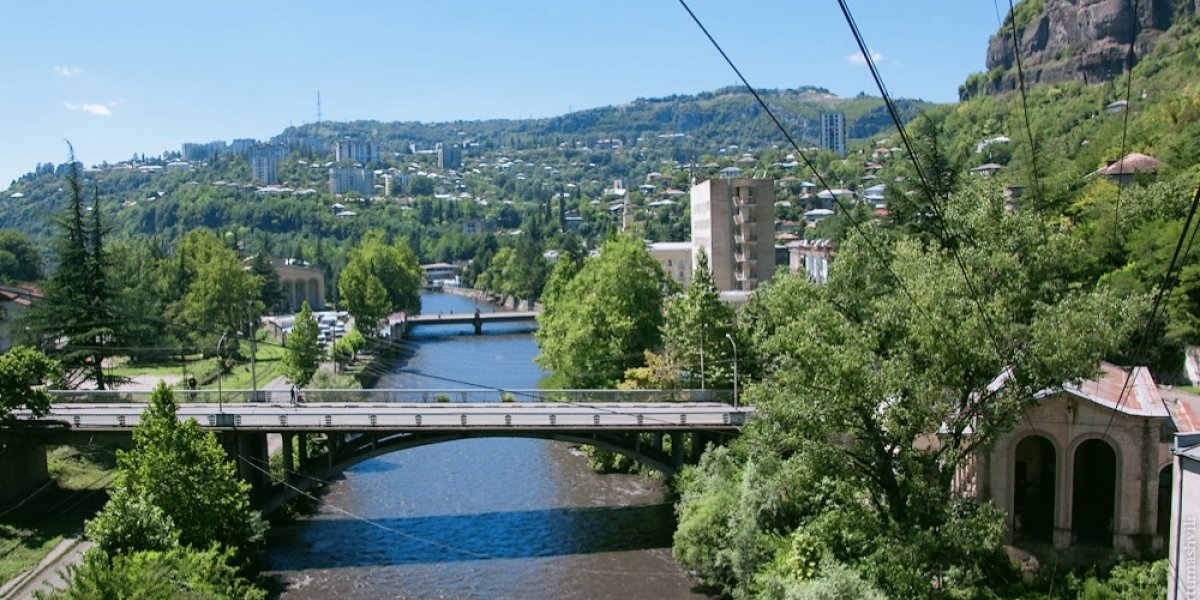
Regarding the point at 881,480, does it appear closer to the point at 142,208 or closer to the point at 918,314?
the point at 918,314

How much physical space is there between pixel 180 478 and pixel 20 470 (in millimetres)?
9691

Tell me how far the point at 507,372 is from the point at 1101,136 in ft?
117

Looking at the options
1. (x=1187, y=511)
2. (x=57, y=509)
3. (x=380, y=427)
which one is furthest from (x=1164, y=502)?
(x=57, y=509)

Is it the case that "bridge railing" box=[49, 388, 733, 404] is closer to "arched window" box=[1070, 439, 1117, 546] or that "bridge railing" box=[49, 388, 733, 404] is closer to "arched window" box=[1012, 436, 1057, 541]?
"arched window" box=[1012, 436, 1057, 541]

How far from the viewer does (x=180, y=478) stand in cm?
2548

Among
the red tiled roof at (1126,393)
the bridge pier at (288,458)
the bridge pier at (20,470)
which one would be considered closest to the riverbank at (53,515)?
the bridge pier at (20,470)

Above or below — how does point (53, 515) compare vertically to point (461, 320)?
below

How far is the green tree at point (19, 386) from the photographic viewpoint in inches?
1203

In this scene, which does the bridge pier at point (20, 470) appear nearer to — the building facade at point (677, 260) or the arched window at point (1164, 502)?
the arched window at point (1164, 502)

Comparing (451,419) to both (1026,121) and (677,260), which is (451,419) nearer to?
(1026,121)

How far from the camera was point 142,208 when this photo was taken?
193m

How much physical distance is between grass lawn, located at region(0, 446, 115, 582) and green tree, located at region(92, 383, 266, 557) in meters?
4.01

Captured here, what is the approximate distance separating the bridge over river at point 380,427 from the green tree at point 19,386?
0.54 metres

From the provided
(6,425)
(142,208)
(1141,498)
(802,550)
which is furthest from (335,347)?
(142,208)
